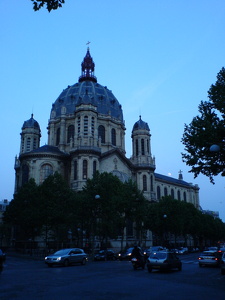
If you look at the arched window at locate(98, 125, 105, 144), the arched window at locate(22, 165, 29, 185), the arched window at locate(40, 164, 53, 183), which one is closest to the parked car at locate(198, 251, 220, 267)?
the arched window at locate(40, 164, 53, 183)

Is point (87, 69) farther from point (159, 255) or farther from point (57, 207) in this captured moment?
point (159, 255)

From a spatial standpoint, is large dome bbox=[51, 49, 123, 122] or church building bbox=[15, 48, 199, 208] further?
large dome bbox=[51, 49, 123, 122]

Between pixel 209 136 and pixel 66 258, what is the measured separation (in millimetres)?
15652

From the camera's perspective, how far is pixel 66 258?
27172 millimetres

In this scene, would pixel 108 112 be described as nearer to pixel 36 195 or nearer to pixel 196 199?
pixel 36 195

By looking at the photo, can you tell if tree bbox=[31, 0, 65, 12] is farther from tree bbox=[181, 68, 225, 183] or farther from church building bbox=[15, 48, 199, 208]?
church building bbox=[15, 48, 199, 208]

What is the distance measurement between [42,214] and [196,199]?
80.9 m

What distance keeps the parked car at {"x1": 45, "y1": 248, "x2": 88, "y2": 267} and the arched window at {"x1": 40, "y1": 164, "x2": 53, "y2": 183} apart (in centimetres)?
3209

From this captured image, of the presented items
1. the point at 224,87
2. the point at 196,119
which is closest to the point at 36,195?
the point at 196,119

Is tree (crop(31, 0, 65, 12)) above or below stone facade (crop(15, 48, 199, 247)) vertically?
below

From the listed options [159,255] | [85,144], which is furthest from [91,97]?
[159,255]

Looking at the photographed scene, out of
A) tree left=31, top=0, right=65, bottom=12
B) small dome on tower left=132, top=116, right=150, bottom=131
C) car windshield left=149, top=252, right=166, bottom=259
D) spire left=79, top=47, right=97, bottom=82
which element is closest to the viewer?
tree left=31, top=0, right=65, bottom=12

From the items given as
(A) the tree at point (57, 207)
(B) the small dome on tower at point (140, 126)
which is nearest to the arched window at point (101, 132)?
(B) the small dome on tower at point (140, 126)

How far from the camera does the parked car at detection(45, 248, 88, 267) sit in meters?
26.7
